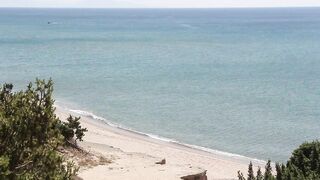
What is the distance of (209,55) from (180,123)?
5004cm

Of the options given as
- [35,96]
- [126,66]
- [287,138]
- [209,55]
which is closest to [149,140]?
[287,138]

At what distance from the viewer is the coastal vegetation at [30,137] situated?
34.1ft

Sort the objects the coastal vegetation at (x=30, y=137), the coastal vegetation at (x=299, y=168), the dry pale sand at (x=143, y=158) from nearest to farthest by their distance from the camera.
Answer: the coastal vegetation at (x=30, y=137)
the coastal vegetation at (x=299, y=168)
the dry pale sand at (x=143, y=158)

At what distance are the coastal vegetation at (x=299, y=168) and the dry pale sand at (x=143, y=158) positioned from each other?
4481 mm

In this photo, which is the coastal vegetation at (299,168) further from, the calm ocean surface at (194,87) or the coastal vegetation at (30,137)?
the calm ocean surface at (194,87)

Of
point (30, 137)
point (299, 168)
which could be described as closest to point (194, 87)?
point (299, 168)

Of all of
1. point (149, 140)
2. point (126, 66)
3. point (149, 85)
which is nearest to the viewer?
point (149, 140)

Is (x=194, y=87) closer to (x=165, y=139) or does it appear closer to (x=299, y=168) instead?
(x=165, y=139)

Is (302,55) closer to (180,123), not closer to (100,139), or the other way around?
(180,123)

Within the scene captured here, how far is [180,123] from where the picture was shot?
1654 inches

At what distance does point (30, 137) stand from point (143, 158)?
51.2 feet

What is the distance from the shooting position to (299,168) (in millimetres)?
17984

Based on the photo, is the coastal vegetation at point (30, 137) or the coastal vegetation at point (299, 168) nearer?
the coastal vegetation at point (30, 137)

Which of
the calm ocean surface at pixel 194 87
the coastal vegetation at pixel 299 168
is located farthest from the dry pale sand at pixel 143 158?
the coastal vegetation at pixel 299 168
